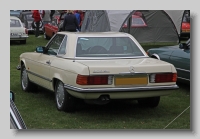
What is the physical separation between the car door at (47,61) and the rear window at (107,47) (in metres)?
0.56

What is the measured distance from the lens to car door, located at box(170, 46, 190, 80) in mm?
9031

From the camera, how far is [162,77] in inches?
275

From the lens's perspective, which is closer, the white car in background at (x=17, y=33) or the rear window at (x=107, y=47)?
the rear window at (x=107, y=47)

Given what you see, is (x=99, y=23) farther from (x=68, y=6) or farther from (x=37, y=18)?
(x=68, y=6)

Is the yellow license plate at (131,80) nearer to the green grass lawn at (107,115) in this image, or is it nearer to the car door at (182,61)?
the green grass lawn at (107,115)

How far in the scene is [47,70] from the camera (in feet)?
25.9

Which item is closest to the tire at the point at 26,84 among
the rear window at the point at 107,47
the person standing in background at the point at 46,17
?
the rear window at the point at 107,47

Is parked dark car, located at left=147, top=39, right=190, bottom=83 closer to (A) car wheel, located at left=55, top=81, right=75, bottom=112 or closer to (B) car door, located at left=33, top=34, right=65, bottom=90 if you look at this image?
(B) car door, located at left=33, top=34, right=65, bottom=90

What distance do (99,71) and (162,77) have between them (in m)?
0.97

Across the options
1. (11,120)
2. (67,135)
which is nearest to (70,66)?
(67,135)

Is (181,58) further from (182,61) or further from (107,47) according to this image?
(107,47)

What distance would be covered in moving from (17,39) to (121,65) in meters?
12.6

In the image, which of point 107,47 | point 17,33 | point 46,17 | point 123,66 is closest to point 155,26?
point 17,33

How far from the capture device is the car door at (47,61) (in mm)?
7895
